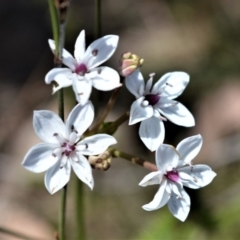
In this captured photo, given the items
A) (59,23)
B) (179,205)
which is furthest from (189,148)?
(59,23)

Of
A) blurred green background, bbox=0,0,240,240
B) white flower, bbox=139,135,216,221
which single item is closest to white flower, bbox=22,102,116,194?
white flower, bbox=139,135,216,221

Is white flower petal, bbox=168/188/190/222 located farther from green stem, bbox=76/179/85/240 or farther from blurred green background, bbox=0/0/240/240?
blurred green background, bbox=0/0/240/240

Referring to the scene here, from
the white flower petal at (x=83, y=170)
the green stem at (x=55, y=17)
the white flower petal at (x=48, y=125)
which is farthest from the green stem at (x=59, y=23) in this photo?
the white flower petal at (x=83, y=170)

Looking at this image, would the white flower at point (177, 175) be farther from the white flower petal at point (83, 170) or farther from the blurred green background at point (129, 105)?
the blurred green background at point (129, 105)

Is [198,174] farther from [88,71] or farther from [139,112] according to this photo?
[88,71]

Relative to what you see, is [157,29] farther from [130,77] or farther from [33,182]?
[130,77]

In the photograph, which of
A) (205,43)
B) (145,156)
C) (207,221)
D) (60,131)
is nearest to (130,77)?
(60,131)
